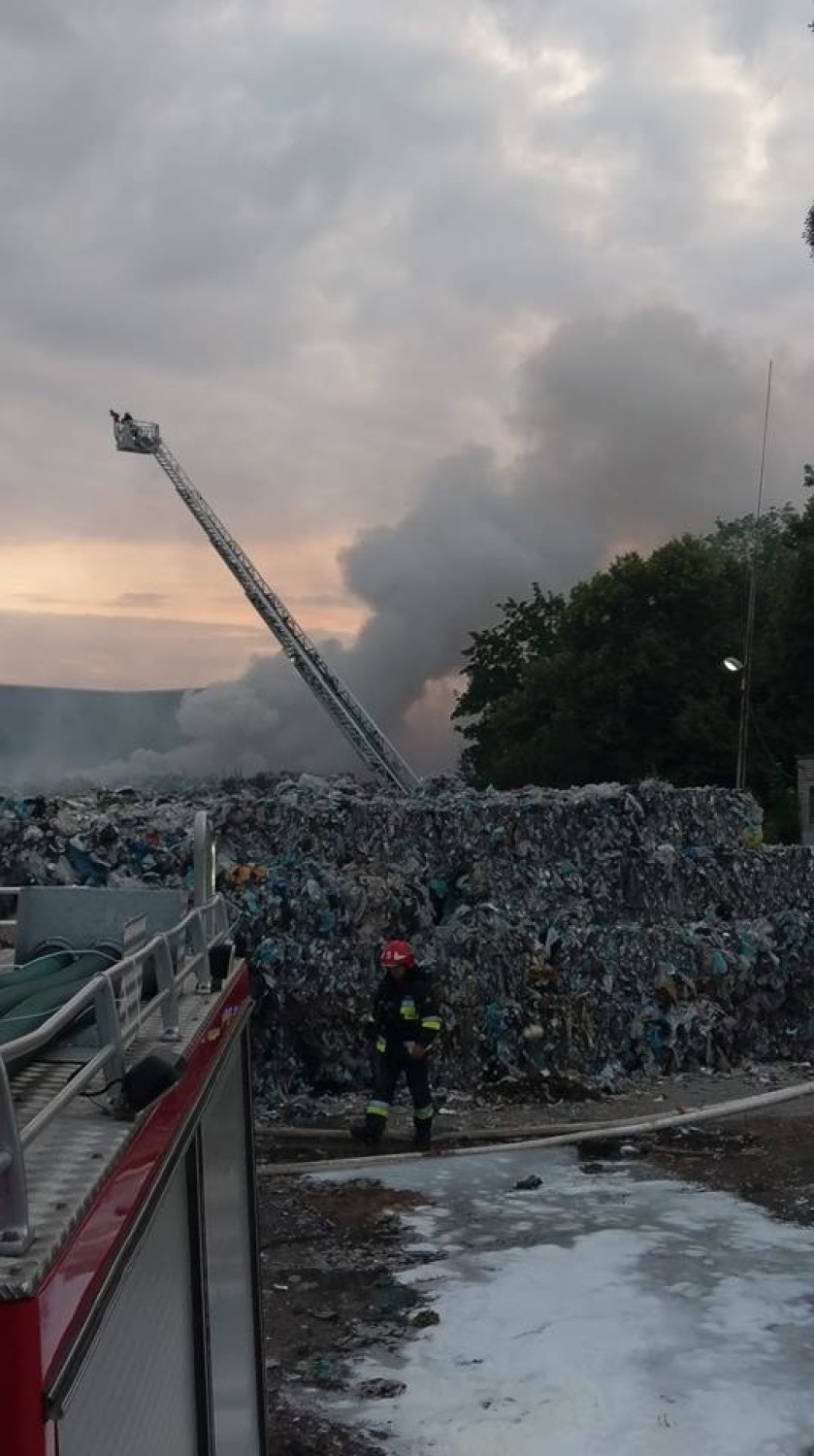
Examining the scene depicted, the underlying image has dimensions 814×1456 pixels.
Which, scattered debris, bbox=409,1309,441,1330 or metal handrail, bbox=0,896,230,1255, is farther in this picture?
scattered debris, bbox=409,1309,441,1330

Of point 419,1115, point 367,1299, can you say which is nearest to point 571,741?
point 419,1115

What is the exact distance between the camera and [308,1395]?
514cm

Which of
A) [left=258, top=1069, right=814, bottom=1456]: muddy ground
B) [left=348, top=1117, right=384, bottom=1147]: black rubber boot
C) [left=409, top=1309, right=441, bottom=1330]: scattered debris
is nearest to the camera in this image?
[left=258, top=1069, right=814, bottom=1456]: muddy ground

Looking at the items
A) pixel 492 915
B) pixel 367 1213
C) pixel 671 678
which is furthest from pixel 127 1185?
pixel 671 678

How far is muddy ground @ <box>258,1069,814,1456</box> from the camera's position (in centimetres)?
529

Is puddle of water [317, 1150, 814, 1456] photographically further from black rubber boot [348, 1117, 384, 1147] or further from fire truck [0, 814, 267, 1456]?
fire truck [0, 814, 267, 1456]

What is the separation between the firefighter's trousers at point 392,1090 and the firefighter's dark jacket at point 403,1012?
62 mm

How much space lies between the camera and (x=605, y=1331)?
550cm

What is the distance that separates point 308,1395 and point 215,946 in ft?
8.50

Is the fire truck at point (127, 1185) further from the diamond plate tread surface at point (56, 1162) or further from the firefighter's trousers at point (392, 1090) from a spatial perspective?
the firefighter's trousers at point (392, 1090)

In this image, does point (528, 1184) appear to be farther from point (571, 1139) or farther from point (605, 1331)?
point (605, 1331)

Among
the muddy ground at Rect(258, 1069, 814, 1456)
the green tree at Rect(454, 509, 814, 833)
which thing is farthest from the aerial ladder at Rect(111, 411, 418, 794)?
the muddy ground at Rect(258, 1069, 814, 1456)

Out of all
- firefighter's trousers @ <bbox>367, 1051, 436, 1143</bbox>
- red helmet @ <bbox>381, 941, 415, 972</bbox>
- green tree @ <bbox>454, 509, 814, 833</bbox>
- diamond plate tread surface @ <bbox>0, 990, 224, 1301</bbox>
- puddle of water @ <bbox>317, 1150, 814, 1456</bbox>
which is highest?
green tree @ <bbox>454, 509, 814, 833</bbox>

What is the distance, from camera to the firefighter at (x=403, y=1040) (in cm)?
884
